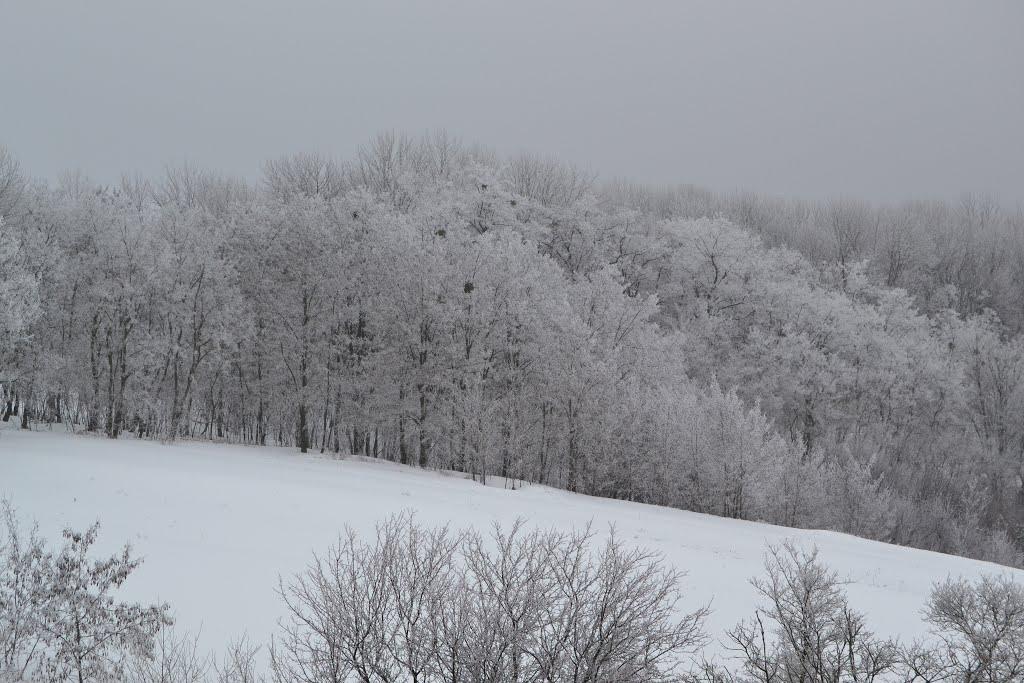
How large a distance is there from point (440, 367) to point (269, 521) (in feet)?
58.9

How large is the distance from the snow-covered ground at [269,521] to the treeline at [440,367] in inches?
181

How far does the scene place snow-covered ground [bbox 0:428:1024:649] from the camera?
15.7m

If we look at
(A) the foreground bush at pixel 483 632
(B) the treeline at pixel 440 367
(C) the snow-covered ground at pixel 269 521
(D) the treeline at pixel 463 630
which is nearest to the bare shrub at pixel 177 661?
(D) the treeline at pixel 463 630

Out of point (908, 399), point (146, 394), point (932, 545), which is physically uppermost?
point (908, 399)

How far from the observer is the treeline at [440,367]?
33938mm

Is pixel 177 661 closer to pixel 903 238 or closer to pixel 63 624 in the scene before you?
pixel 63 624

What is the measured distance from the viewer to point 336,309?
126ft

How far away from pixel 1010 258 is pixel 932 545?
52.4m

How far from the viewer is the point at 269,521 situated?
19.5 metres

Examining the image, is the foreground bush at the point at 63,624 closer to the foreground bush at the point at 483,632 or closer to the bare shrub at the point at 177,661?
the bare shrub at the point at 177,661

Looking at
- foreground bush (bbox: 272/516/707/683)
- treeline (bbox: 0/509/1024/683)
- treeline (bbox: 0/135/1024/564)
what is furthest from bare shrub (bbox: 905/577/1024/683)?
treeline (bbox: 0/135/1024/564)

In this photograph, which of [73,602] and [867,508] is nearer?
[73,602]

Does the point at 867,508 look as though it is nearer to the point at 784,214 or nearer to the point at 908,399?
the point at 908,399

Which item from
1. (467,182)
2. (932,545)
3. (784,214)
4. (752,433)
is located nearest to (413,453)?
(752,433)
